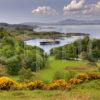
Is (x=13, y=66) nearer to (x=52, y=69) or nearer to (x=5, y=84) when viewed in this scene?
(x=52, y=69)

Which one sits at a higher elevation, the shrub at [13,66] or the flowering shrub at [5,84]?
the flowering shrub at [5,84]

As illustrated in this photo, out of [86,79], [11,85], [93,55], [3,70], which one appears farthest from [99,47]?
[11,85]

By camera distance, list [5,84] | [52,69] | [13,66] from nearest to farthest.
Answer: [5,84] < [13,66] < [52,69]

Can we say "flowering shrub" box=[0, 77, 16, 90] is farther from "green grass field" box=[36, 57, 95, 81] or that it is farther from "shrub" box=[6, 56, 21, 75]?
"shrub" box=[6, 56, 21, 75]

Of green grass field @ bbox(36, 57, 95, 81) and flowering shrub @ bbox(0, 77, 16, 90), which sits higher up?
flowering shrub @ bbox(0, 77, 16, 90)

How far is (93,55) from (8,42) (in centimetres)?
2644

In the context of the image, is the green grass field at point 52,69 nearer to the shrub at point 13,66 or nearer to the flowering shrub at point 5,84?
the shrub at point 13,66

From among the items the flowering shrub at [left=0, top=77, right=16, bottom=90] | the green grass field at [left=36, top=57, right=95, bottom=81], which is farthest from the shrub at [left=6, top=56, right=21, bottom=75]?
the flowering shrub at [left=0, top=77, right=16, bottom=90]

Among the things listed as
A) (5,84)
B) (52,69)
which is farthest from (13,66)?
(5,84)

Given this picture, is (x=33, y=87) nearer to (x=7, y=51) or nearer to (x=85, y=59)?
(x=7, y=51)

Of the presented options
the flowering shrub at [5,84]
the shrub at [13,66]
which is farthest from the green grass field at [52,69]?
the flowering shrub at [5,84]

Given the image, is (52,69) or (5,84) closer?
(5,84)

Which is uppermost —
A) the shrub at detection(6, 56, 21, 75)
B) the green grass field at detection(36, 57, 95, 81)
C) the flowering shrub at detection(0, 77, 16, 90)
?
the flowering shrub at detection(0, 77, 16, 90)

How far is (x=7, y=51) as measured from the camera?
271 ft
